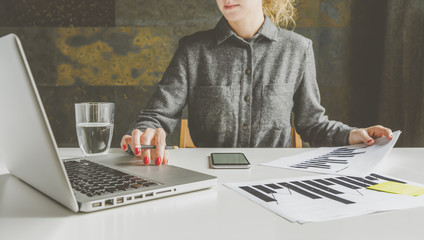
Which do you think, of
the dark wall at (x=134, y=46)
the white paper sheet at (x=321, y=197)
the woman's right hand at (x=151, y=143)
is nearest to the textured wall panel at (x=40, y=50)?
the dark wall at (x=134, y=46)

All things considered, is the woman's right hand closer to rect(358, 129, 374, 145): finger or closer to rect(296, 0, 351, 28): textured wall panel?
rect(358, 129, 374, 145): finger

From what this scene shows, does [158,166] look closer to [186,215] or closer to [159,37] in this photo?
[186,215]

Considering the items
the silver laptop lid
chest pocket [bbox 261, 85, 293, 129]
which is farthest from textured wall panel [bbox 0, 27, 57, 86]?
the silver laptop lid

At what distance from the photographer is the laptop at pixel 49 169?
1.27ft

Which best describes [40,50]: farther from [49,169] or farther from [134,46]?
[49,169]

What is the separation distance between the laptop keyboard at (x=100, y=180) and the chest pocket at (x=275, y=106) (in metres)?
0.80

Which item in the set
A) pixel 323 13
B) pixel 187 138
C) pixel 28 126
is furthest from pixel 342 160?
pixel 323 13

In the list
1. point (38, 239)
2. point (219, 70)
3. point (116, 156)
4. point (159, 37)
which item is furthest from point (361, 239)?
point (159, 37)

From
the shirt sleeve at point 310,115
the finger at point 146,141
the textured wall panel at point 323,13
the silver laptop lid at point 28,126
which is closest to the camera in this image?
the silver laptop lid at point 28,126

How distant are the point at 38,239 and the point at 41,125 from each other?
124mm

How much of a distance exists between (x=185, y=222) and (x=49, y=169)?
18 centimetres

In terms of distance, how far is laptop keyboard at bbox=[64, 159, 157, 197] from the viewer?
483 mm

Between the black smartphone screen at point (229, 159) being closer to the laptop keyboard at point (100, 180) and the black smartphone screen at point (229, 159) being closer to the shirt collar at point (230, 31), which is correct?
the laptop keyboard at point (100, 180)

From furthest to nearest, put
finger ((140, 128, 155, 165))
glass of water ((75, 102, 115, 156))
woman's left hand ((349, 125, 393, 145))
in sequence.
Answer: woman's left hand ((349, 125, 393, 145)) < glass of water ((75, 102, 115, 156)) < finger ((140, 128, 155, 165))
